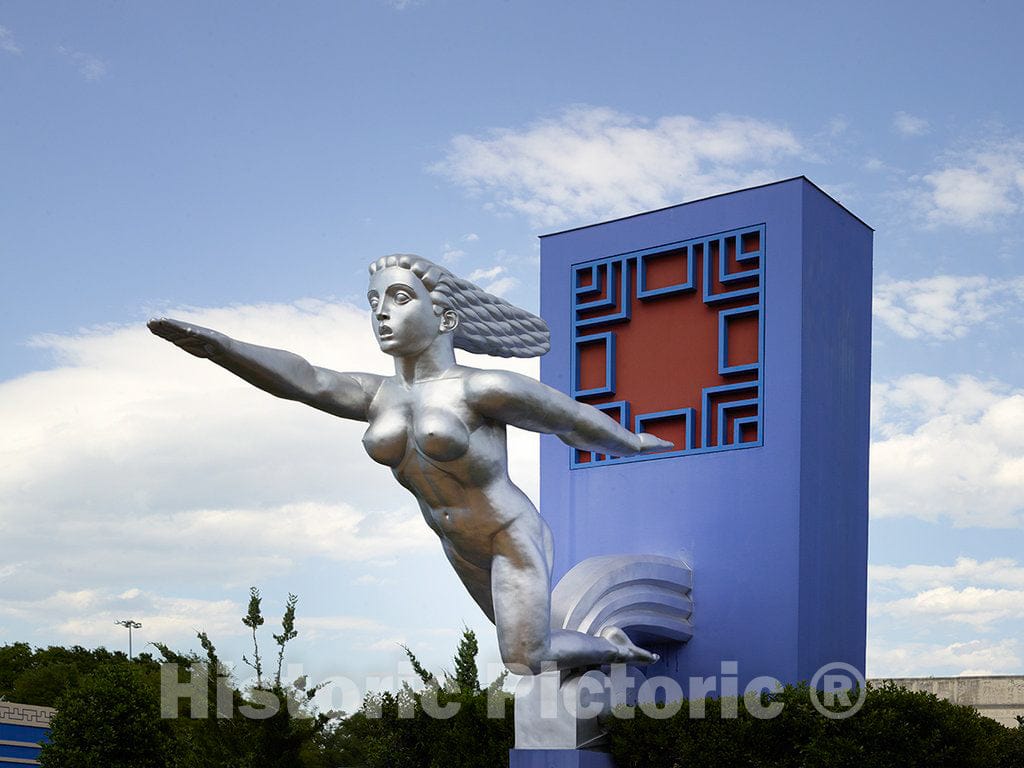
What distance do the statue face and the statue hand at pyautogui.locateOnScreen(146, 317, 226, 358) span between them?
0.93 m

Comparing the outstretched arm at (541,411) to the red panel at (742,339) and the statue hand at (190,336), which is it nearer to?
the statue hand at (190,336)

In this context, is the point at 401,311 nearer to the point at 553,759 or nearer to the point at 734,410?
the point at 553,759

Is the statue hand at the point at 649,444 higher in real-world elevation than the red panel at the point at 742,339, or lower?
lower

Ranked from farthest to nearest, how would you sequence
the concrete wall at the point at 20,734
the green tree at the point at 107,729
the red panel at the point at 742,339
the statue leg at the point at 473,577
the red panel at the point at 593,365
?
the concrete wall at the point at 20,734 < the green tree at the point at 107,729 < the red panel at the point at 593,365 < the red panel at the point at 742,339 < the statue leg at the point at 473,577

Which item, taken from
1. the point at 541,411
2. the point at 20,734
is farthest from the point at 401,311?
the point at 20,734

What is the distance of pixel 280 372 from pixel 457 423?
953 millimetres

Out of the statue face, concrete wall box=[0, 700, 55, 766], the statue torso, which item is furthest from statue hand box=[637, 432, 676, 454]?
concrete wall box=[0, 700, 55, 766]

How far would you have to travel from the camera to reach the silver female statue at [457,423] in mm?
7328

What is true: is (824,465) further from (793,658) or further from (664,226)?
(664,226)

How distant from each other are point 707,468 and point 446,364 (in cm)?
288

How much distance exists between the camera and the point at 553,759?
8.28 m

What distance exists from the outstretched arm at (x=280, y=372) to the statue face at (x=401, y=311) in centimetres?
31

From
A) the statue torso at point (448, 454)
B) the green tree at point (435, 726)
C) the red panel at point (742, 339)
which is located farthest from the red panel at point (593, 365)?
the statue torso at point (448, 454)

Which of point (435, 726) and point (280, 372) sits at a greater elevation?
point (280, 372)
